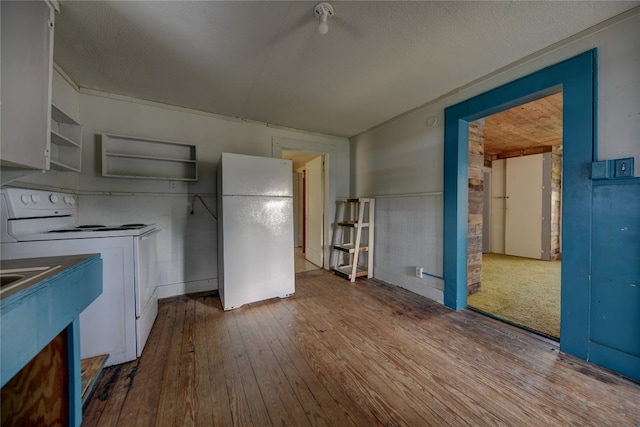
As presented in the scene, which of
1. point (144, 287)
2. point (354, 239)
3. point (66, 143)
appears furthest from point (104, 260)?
point (354, 239)

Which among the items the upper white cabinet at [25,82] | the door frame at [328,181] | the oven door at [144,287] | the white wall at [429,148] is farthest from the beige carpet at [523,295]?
the upper white cabinet at [25,82]

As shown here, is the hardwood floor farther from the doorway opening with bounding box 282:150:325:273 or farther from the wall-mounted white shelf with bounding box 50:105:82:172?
the doorway opening with bounding box 282:150:325:273

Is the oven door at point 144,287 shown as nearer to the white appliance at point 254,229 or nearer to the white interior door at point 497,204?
the white appliance at point 254,229

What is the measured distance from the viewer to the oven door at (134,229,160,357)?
1673 mm

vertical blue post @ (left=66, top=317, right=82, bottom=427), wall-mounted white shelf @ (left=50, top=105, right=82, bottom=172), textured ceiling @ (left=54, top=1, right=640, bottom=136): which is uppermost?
textured ceiling @ (left=54, top=1, right=640, bottom=136)

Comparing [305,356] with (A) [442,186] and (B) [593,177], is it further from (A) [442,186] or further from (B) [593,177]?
(B) [593,177]

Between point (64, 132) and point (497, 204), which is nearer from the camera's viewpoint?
point (64, 132)

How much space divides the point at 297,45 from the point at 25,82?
61.3 inches

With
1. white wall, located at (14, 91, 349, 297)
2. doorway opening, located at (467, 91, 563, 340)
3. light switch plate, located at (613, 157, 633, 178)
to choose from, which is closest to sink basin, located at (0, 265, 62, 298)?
white wall, located at (14, 91, 349, 297)

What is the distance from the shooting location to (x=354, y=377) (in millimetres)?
1495

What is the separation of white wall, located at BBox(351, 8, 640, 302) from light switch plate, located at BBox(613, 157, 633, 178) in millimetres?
29

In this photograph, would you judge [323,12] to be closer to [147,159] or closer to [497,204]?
[147,159]

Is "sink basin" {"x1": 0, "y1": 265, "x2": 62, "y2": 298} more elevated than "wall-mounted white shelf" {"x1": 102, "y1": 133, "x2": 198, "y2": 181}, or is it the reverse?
"wall-mounted white shelf" {"x1": 102, "y1": 133, "x2": 198, "y2": 181}

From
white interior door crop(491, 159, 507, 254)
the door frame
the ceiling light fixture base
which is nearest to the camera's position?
the ceiling light fixture base
